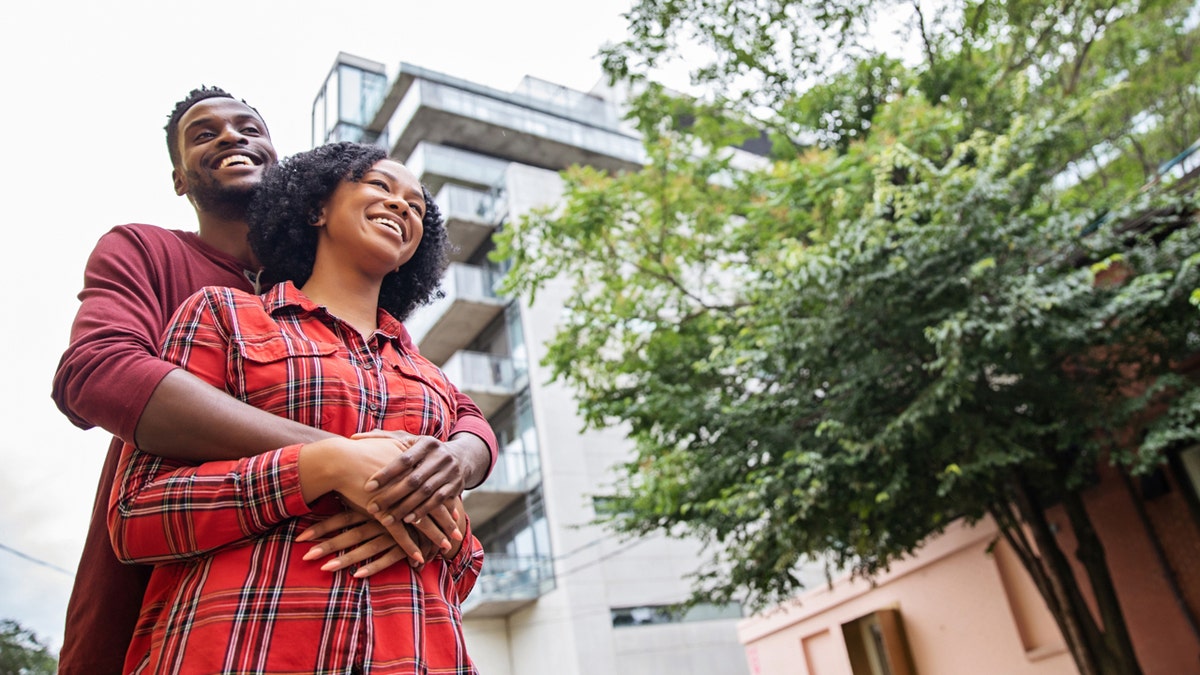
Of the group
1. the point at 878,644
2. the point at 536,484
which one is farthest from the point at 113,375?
the point at 536,484

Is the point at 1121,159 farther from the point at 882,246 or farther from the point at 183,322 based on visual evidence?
the point at 183,322

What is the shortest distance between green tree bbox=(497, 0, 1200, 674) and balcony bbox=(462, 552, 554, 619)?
3.91m

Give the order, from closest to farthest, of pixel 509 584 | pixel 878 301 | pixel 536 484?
pixel 878 301 < pixel 509 584 < pixel 536 484

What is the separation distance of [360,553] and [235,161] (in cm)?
64

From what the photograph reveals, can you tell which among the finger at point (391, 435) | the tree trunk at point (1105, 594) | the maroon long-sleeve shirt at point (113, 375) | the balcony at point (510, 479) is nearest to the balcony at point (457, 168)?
the balcony at point (510, 479)

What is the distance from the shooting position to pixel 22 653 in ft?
4.51

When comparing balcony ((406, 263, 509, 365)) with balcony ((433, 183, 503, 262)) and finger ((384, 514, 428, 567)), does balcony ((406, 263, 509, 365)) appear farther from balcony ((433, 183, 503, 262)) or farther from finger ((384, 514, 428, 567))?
finger ((384, 514, 428, 567))

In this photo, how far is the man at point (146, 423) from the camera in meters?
0.91

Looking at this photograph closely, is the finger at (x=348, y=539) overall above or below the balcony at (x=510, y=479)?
below

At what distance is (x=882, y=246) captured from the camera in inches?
206

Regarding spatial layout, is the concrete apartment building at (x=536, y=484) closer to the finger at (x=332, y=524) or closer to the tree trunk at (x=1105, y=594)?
the tree trunk at (x=1105, y=594)

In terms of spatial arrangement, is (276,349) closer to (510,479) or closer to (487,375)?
(510,479)

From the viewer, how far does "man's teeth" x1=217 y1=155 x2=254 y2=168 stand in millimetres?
1258

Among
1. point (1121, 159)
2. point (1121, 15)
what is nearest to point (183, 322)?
point (1121, 15)
